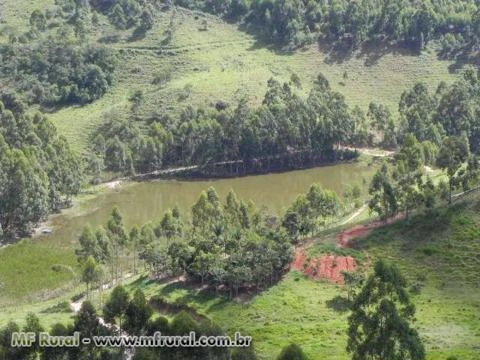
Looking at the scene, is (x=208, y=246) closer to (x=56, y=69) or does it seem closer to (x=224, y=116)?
(x=224, y=116)

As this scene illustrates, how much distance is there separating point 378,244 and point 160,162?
74.1m

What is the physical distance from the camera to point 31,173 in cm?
10694

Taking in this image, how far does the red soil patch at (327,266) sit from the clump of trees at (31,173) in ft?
159

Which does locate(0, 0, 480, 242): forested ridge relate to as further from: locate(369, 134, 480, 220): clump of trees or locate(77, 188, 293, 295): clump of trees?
locate(369, 134, 480, 220): clump of trees

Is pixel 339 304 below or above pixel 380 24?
below

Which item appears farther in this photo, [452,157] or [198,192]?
[198,192]

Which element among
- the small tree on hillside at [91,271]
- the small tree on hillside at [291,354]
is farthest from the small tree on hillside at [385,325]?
the small tree on hillside at [91,271]

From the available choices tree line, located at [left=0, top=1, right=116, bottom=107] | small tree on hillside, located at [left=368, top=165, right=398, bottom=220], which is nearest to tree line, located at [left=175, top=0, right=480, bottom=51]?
tree line, located at [left=0, top=1, right=116, bottom=107]

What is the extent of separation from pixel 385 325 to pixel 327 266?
106 ft

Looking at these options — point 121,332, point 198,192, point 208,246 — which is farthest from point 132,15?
point 121,332

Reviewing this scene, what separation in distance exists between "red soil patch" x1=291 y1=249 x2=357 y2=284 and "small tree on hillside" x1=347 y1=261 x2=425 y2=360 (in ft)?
95.0

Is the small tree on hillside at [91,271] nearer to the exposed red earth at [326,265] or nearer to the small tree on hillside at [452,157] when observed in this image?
the exposed red earth at [326,265]

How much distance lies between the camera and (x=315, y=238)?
8225 cm

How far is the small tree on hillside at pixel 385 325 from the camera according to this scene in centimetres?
4119
